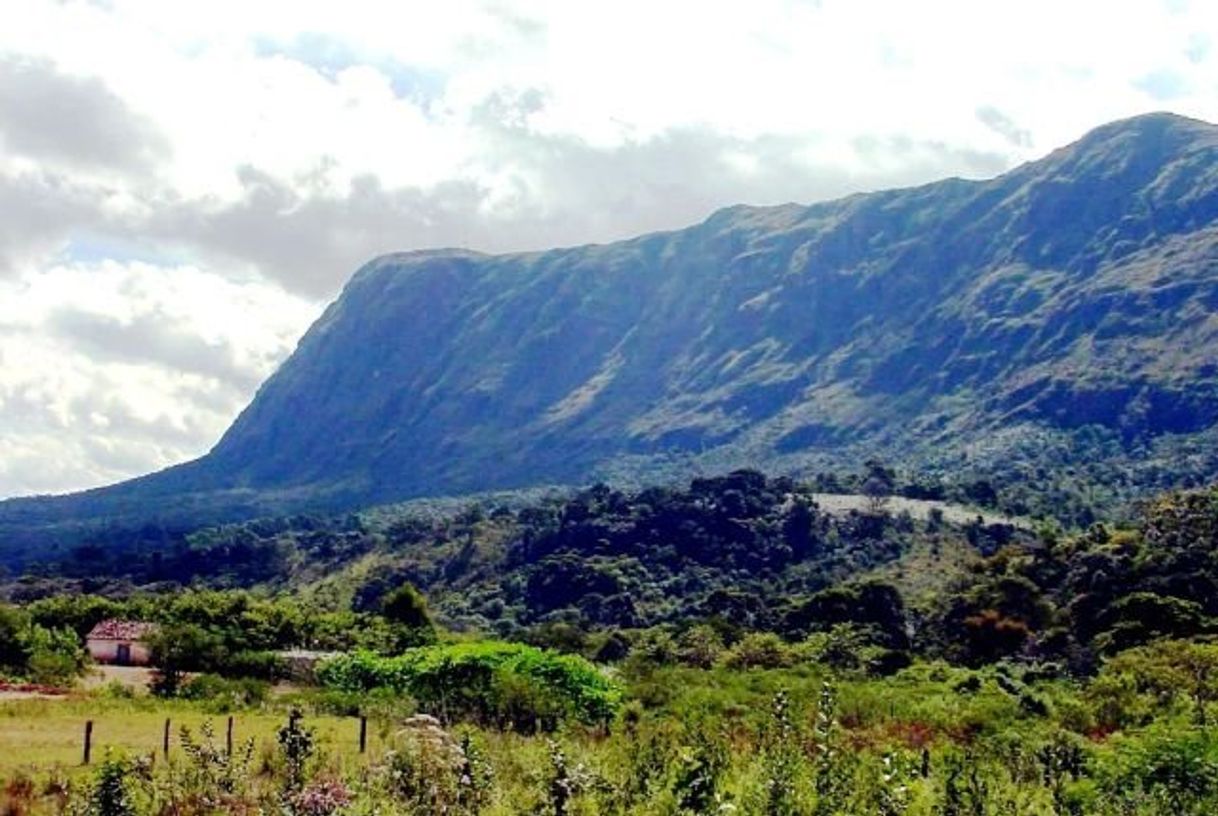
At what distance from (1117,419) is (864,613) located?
11889 centimetres

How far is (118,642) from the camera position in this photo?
6450 centimetres

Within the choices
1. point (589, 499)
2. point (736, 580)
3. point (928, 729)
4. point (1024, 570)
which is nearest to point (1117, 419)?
point (589, 499)

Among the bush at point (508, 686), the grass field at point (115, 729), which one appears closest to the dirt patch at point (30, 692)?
the grass field at point (115, 729)

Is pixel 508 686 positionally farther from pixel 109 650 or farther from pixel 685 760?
pixel 109 650

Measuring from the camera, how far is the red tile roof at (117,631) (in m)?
64.8

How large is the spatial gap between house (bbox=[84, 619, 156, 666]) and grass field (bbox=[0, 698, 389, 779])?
22.6m

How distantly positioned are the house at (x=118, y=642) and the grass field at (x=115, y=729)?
22.6 m

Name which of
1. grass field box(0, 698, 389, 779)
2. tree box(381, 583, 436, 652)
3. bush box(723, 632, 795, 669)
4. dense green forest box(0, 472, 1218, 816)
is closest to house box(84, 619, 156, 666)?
dense green forest box(0, 472, 1218, 816)

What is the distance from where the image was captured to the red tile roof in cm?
6481

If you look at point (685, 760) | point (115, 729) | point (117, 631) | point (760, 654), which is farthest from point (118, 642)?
point (685, 760)

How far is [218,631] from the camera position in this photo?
56.7m

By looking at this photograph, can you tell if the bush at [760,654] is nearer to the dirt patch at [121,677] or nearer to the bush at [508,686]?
the bush at [508,686]

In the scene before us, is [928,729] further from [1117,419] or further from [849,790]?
[1117,419]

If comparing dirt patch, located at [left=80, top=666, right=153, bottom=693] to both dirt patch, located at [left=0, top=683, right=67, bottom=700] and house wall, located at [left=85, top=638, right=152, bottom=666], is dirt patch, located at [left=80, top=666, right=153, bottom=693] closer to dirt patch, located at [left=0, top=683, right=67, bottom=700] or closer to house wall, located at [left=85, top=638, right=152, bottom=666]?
dirt patch, located at [left=0, top=683, right=67, bottom=700]
